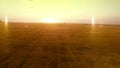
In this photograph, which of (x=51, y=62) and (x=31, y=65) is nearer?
(x=31, y=65)

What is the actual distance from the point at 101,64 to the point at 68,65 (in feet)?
1.17

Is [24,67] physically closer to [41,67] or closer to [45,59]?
[41,67]

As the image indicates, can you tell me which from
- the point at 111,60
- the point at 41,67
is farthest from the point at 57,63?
the point at 111,60

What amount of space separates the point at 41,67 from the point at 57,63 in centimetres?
27

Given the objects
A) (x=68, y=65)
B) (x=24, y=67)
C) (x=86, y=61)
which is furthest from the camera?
(x=86, y=61)

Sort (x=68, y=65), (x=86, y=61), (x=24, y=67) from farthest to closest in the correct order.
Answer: (x=86, y=61), (x=68, y=65), (x=24, y=67)

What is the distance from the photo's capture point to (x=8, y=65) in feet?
8.82

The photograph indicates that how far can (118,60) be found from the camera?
3174 mm

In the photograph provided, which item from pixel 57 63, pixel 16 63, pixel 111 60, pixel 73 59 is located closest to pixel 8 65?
pixel 16 63

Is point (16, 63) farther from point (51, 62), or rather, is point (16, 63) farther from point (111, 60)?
point (111, 60)

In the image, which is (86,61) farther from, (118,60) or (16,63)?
(16,63)

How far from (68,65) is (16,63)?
0.53 meters

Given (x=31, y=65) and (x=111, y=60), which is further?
(x=111, y=60)

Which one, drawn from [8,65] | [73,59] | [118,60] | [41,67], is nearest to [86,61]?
[73,59]
